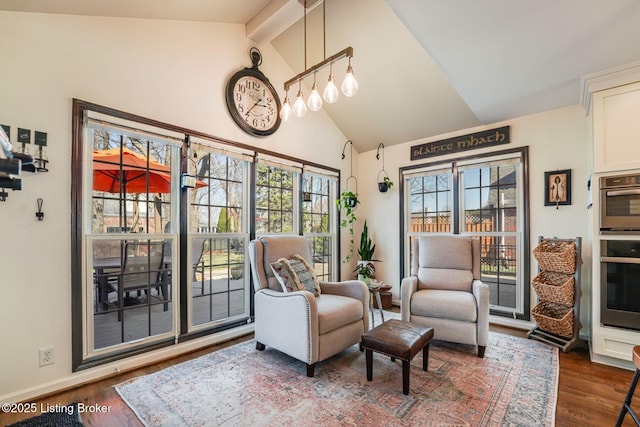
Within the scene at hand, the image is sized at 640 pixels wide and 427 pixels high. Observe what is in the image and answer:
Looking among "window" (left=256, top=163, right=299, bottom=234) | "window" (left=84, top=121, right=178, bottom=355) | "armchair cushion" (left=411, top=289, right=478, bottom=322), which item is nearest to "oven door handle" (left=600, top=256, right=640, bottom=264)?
"armchair cushion" (left=411, top=289, right=478, bottom=322)

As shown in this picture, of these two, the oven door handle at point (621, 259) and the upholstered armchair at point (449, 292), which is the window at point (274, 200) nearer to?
the upholstered armchair at point (449, 292)

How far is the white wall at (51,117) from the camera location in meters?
2.02

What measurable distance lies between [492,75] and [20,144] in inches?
159

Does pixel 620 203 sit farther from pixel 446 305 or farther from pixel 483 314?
pixel 446 305

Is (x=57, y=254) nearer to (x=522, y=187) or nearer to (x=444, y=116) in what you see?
(x=444, y=116)

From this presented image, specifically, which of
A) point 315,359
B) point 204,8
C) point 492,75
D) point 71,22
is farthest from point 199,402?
point 492,75

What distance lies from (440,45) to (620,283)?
2641mm

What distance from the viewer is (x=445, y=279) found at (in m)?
3.29

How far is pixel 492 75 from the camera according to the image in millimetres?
3033

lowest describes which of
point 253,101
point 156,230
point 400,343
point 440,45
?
point 400,343

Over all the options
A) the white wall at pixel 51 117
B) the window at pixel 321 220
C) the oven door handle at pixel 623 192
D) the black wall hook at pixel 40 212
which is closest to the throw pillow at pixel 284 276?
the window at pixel 321 220

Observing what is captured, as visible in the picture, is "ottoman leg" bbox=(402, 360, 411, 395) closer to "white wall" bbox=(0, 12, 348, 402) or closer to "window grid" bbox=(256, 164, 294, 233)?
"window grid" bbox=(256, 164, 294, 233)

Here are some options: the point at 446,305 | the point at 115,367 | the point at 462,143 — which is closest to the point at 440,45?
the point at 462,143

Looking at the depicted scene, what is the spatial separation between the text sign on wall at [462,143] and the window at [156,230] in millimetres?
2081
